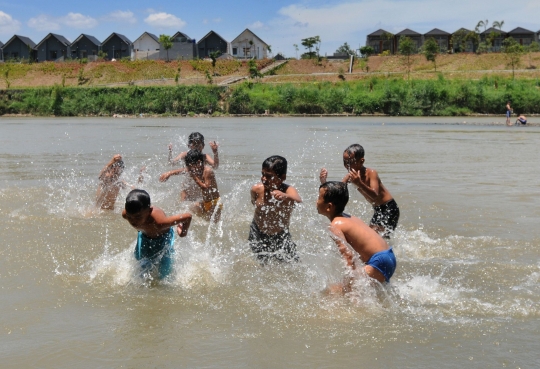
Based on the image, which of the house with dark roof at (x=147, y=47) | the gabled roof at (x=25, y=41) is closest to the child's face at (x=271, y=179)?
the house with dark roof at (x=147, y=47)

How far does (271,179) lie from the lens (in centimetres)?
551

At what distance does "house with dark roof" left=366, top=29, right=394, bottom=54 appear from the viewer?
82875mm

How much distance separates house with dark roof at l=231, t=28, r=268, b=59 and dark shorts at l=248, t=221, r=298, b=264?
74.3 meters

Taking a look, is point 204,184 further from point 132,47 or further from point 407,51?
point 132,47

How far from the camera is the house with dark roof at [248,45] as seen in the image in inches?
3091

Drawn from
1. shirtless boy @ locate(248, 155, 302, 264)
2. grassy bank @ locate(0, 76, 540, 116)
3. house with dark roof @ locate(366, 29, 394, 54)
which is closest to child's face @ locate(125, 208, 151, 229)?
shirtless boy @ locate(248, 155, 302, 264)

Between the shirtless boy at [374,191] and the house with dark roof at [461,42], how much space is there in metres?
72.6

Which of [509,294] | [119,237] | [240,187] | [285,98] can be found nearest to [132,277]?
[119,237]

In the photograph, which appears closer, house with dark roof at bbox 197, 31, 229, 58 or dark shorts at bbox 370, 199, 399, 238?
dark shorts at bbox 370, 199, 399, 238

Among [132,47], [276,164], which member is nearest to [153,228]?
[276,164]

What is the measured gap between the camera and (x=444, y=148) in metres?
18.7

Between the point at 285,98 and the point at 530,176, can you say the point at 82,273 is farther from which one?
the point at 285,98

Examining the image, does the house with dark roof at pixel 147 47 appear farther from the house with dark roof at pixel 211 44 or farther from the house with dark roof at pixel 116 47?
the house with dark roof at pixel 211 44

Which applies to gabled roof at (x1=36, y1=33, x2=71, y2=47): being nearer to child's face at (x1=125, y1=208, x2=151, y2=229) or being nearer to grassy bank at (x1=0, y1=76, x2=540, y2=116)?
grassy bank at (x1=0, y1=76, x2=540, y2=116)
